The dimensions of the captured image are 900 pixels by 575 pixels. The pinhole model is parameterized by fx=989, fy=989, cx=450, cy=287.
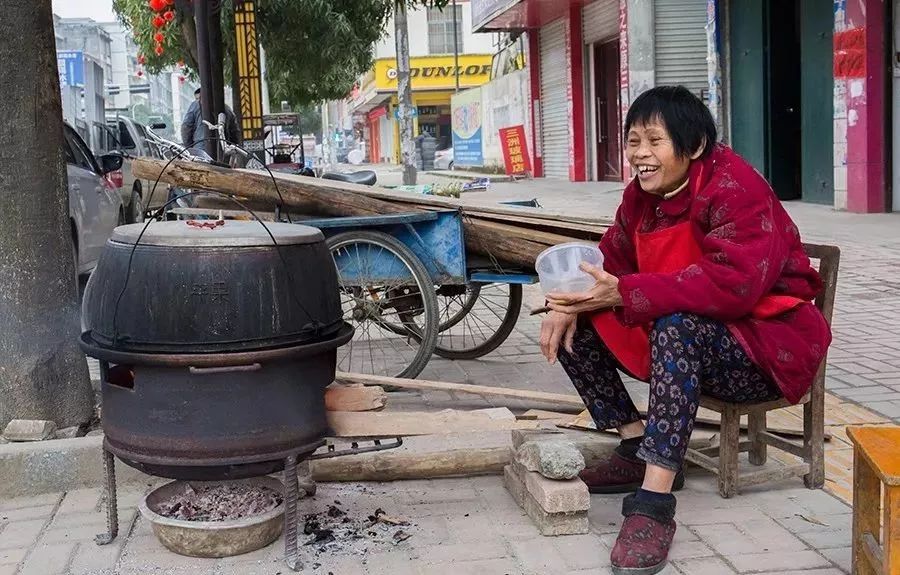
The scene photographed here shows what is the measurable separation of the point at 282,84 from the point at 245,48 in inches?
448

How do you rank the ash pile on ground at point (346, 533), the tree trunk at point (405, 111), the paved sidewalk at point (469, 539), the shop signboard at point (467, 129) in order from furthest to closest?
the shop signboard at point (467, 129)
the tree trunk at point (405, 111)
the ash pile on ground at point (346, 533)
the paved sidewalk at point (469, 539)

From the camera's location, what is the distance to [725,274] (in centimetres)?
272

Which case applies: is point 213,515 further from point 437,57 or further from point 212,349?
point 437,57

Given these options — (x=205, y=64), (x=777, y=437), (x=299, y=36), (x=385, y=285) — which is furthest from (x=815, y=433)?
(x=299, y=36)

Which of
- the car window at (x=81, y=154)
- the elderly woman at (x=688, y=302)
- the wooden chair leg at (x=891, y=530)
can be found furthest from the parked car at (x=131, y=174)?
the wooden chair leg at (x=891, y=530)

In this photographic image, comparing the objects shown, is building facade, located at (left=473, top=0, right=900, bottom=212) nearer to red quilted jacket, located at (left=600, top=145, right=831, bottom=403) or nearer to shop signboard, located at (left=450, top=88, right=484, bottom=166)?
shop signboard, located at (left=450, top=88, right=484, bottom=166)

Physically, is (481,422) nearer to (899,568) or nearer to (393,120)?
(899,568)

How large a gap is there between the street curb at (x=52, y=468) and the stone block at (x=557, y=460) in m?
1.52

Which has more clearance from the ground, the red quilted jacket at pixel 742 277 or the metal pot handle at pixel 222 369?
the red quilted jacket at pixel 742 277

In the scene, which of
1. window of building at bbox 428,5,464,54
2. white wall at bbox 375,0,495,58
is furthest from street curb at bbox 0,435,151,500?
window of building at bbox 428,5,464,54

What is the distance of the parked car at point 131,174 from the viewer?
1275 centimetres

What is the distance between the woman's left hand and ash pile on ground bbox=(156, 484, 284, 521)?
1098mm

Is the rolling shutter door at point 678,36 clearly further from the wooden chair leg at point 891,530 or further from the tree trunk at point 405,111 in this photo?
the wooden chair leg at point 891,530

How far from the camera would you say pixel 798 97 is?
1427 cm
